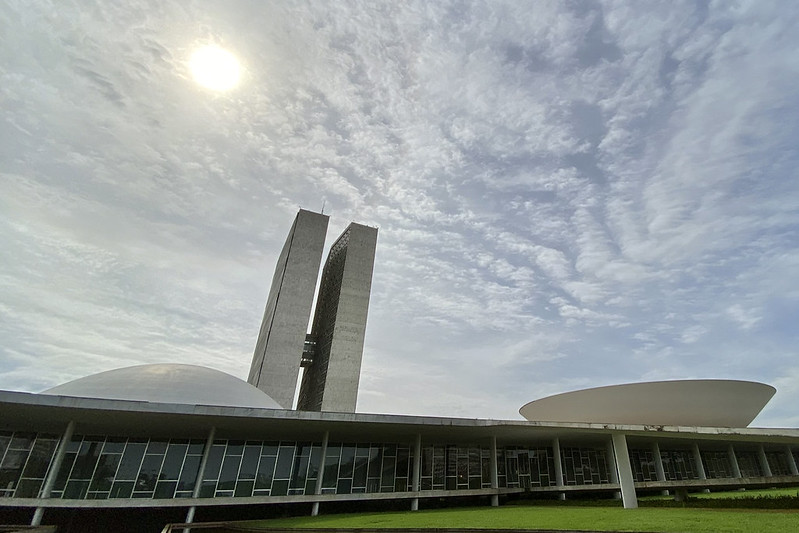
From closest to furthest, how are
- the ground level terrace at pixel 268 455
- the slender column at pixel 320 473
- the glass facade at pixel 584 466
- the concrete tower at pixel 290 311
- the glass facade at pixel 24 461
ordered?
1. the glass facade at pixel 24 461
2. the ground level terrace at pixel 268 455
3. the slender column at pixel 320 473
4. the glass facade at pixel 584 466
5. the concrete tower at pixel 290 311

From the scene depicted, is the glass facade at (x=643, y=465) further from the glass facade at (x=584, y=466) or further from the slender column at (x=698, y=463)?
the slender column at (x=698, y=463)

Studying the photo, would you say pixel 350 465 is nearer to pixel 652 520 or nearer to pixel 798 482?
pixel 652 520

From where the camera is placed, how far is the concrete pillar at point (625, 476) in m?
16.6

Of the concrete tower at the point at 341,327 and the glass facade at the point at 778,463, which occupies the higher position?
the concrete tower at the point at 341,327

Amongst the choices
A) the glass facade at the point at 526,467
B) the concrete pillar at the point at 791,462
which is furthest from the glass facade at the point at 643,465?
the concrete pillar at the point at 791,462

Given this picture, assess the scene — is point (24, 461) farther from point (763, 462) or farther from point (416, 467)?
point (763, 462)

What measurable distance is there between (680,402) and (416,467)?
698 inches

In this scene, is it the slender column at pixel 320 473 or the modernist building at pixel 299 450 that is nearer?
the modernist building at pixel 299 450

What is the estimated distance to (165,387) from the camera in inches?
808

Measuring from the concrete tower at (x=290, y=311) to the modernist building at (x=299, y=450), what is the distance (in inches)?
792

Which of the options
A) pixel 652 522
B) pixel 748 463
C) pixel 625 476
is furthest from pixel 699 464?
pixel 652 522

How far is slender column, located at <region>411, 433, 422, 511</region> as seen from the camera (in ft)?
69.7

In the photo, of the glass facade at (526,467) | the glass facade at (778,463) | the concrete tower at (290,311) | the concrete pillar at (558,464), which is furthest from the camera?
the concrete tower at (290,311)

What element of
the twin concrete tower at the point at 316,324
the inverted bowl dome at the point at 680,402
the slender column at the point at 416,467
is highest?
the twin concrete tower at the point at 316,324
